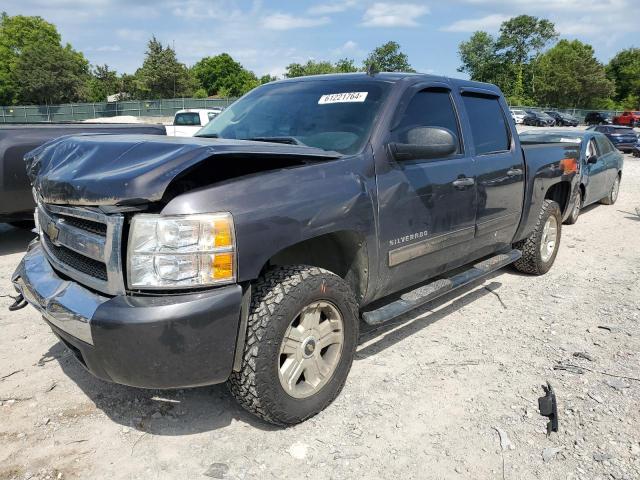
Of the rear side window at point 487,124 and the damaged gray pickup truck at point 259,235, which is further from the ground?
the rear side window at point 487,124

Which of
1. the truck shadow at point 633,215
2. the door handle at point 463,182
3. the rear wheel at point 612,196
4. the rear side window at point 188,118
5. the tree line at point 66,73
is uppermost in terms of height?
the tree line at point 66,73

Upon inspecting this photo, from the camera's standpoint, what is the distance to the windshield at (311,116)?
129 inches

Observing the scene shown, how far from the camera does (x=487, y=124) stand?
446 centimetres

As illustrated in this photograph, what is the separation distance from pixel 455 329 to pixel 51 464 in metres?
2.93

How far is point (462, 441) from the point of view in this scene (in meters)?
2.75

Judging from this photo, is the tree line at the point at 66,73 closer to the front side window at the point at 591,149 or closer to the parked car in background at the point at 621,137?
the parked car in background at the point at 621,137

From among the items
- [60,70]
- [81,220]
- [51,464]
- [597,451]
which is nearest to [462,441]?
[597,451]

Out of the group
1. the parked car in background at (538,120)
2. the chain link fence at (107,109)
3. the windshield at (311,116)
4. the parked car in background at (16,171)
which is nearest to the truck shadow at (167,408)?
the windshield at (311,116)

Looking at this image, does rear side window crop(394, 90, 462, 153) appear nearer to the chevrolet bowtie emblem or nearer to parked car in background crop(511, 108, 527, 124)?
the chevrolet bowtie emblem

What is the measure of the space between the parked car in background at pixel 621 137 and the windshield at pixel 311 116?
21407 mm

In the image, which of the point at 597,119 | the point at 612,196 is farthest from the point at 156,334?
the point at 597,119

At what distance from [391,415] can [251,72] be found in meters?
97.6

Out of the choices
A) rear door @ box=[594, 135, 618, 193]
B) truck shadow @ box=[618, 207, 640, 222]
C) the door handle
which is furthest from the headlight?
rear door @ box=[594, 135, 618, 193]

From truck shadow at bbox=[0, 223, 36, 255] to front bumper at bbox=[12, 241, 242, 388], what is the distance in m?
4.48
